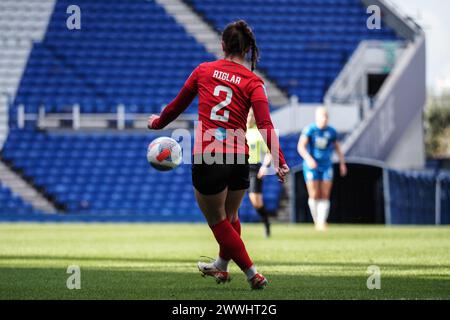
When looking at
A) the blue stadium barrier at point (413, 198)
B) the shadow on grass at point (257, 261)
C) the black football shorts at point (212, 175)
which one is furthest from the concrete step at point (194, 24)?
the black football shorts at point (212, 175)

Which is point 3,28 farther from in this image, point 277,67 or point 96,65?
point 277,67

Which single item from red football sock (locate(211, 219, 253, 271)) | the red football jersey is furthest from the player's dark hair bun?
red football sock (locate(211, 219, 253, 271))

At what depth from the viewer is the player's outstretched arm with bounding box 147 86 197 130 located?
783 centimetres

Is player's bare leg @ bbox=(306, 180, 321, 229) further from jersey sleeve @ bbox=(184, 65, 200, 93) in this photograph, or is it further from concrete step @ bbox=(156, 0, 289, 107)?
concrete step @ bbox=(156, 0, 289, 107)

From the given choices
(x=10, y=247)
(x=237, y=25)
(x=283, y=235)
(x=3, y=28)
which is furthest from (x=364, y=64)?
(x=237, y=25)

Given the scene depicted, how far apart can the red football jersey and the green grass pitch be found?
3.52 ft

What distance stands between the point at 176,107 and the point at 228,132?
0.52 m

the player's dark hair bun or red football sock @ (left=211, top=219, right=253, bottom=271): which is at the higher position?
the player's dark hair bun

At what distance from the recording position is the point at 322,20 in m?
31.0

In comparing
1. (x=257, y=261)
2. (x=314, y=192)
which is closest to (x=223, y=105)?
(x=257, y=261)

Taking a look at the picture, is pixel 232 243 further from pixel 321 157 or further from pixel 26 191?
pixel 26 191

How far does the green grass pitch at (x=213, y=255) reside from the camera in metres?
7.57

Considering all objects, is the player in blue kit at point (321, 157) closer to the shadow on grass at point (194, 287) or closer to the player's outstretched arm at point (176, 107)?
the shadow on grass at point (194, 287)

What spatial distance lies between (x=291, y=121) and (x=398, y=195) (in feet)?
13.8
